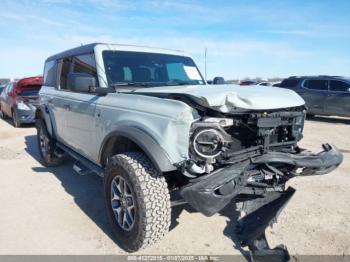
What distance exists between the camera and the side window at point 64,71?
488cm

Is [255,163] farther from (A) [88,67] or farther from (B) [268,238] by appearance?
(A) [88,67]

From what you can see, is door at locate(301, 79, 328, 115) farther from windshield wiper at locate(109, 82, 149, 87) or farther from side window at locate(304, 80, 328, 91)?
windshield wiper at locate(109, 82, 149, 87)

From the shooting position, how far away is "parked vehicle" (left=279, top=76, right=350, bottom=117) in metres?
11.4

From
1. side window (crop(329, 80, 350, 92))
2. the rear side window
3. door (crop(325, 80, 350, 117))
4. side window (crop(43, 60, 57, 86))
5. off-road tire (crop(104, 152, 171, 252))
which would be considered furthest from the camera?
the rear side window

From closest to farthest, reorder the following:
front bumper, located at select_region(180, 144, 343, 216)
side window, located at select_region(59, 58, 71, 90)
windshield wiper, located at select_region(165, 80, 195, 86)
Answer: front bumper, located at select_region(180, 144, 343, 216), windshield wiper, located at select_region(165, 80, 195, 86), side window, located at select_region(59, 58, 71, 90)

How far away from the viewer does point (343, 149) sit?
7191 millimetres

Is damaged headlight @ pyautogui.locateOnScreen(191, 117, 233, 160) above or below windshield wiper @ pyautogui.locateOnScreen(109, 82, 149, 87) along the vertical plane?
below

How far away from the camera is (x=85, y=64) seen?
417 centimetres

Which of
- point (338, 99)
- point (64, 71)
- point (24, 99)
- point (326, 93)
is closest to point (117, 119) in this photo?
point (64, 71)

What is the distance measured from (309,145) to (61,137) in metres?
5.67

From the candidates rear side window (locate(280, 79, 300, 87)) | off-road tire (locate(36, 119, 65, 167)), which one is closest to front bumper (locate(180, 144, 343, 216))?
off-road tire (locate(36, 119, 65, 167))

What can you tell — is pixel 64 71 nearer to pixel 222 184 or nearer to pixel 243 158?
pixel 243 158

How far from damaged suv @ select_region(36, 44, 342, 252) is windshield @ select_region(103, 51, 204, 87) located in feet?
0.06

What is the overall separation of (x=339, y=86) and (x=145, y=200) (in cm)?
1128
